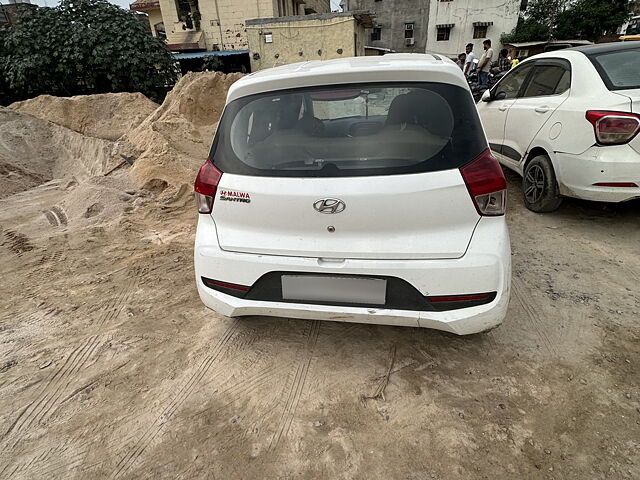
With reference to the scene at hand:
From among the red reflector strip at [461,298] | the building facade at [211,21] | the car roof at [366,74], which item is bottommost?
the red reflector strip at [461,298]

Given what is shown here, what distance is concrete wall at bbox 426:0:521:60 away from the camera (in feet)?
113

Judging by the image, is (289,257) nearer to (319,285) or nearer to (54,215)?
(319,285)

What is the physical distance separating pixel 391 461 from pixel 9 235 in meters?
4.75

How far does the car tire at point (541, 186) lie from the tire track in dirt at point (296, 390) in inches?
120

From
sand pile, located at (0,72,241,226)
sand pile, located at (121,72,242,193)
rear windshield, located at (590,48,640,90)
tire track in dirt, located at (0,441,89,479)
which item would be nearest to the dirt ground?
tire track in dirt, located at (0,441,89,479)

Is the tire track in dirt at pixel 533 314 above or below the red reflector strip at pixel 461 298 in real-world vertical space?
below

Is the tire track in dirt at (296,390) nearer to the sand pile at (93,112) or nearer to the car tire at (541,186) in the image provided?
the car tire at (541,186)

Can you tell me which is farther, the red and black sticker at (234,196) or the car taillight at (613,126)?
the car taillight at (613,126)

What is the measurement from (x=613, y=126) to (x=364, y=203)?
2862 millimetres

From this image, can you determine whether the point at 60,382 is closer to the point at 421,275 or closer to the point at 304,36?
the point at 421,275

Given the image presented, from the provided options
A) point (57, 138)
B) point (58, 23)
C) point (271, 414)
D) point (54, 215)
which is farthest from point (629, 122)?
point (58, 23)

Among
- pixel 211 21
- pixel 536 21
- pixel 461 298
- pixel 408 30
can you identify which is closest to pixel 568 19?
pixel 536 21

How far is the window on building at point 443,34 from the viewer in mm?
35875

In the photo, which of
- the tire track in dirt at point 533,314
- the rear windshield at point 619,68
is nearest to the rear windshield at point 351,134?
the tire track in dirt at point 533,314
